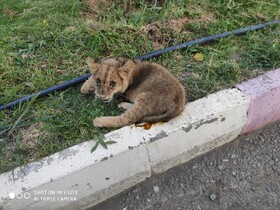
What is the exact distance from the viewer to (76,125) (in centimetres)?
277

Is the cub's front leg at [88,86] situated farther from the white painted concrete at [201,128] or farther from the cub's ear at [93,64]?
the white painted concrete at [201,128]

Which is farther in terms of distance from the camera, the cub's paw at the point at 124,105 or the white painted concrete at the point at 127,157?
the cub's paw at the point at 124,105

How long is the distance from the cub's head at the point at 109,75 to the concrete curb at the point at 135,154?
16.9 inches

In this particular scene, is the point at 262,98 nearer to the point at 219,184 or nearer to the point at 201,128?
the point at 201,128

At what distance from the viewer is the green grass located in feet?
9.04

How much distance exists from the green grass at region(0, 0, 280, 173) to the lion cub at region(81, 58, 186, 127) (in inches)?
6.1

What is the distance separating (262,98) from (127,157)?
4.45ft

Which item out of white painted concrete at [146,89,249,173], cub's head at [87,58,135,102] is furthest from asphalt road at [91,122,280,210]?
cub's head at [87,58,135,102]

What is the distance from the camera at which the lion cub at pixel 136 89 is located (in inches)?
107

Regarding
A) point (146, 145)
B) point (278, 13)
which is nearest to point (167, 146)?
point (146, 145)

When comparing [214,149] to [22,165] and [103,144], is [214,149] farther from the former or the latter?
[22,165]

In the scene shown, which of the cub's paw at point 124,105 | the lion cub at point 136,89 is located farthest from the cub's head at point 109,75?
the cub's paw at point 124,105

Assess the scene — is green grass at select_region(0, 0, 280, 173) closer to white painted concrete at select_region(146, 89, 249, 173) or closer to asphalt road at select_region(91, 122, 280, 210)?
white painted concrete at select_region(146, 89, 249, 173)

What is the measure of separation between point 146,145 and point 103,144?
1.12 feet
